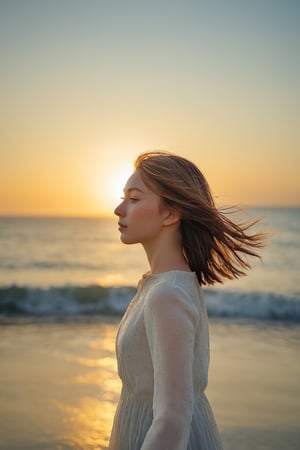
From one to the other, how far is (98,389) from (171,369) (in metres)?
5.05

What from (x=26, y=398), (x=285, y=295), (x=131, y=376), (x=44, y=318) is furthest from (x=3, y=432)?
(x=285, y=295)

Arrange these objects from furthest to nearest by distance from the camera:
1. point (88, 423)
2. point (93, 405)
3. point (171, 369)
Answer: point (93, 405) → point (88, 423) → point (171, 369)

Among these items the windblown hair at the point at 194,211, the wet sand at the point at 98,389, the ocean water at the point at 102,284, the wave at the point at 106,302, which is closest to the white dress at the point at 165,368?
the windblown hair at the point at 194,211

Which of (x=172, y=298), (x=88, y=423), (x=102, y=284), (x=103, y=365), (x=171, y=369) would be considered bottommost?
(x=102, y=284)

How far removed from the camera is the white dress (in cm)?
122

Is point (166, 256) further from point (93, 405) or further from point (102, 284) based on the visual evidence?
point (102, 284)

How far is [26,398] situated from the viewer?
5.68 meters

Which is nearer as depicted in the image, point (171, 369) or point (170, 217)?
point (171, 369)

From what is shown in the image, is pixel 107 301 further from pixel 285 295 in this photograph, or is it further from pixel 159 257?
pixel 159 257

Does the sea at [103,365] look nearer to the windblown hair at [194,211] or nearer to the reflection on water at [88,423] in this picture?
the reflection on water at [88,423]

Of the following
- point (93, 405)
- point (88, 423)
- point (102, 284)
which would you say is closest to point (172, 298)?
point (88, 423)

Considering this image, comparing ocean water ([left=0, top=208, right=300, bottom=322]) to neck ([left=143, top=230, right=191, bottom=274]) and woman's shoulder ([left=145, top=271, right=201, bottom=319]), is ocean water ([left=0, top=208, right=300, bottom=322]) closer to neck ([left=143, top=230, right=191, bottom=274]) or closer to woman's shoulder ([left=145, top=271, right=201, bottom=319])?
neck ([left=143, top=230, right=191, bottom=274])

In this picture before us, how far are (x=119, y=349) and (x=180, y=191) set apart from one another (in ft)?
1.43

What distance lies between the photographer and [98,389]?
19.9 ft
